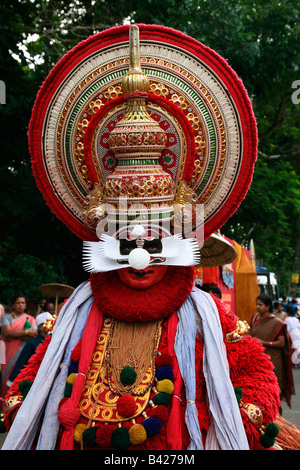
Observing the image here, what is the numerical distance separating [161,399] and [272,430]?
A: 0.62 m

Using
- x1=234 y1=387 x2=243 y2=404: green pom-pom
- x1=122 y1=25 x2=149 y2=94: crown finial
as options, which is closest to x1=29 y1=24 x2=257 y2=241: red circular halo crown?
x1=122 y1=25 x2=149 y2=94: crown finial

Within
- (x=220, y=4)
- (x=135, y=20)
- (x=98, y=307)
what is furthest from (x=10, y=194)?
(x=98, y=307)

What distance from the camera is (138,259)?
3.77 metres

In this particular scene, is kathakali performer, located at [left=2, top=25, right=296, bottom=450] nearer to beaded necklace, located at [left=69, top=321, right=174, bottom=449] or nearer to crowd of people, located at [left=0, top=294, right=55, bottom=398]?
beaded necklace, located at [left=69, top=321, right=174, bottom=449]

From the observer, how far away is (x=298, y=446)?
4.23 metres

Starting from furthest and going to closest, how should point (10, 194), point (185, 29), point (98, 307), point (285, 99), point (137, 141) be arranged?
point (285, 99), point (185, 29), point (10, 194), point (98, 307), point (137, 141)

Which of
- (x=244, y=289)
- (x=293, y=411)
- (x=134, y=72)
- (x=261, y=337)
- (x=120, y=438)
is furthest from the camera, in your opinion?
(x=244, y=289)

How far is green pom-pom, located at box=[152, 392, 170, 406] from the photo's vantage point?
12.1 feet

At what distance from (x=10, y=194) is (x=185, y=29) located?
→ 423cm

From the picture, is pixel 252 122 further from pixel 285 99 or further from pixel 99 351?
pixel 285 99

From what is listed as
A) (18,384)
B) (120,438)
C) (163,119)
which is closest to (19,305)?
(18,384)

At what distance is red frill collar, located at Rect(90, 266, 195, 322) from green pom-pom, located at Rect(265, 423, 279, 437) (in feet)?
2.68

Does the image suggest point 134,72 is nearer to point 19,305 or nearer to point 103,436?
point 103,436

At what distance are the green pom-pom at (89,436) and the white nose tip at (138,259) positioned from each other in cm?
88
